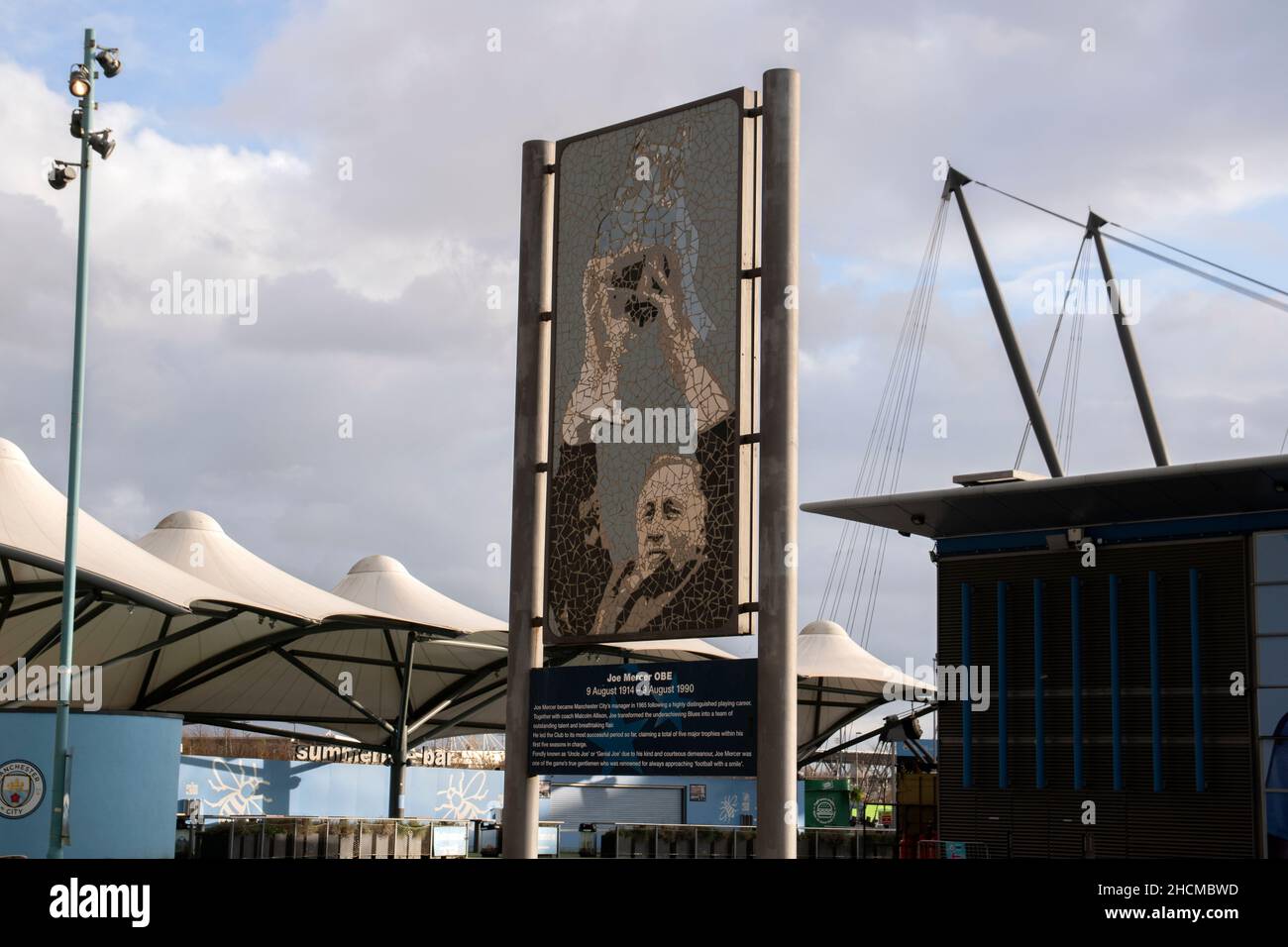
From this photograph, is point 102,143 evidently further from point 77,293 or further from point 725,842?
point 725,842

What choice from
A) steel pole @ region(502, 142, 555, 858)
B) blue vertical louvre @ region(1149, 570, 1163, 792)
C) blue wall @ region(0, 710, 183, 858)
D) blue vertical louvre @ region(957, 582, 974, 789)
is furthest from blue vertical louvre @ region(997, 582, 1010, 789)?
blue wall @ region(0, 710, 183, 858)

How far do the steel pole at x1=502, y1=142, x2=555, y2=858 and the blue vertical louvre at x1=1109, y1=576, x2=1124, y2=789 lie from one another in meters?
14.1

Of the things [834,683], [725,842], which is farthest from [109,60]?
[834,683]

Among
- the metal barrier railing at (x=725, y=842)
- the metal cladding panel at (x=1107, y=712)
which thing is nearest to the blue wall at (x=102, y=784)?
the metal barrier railing at (x=725, y=842)

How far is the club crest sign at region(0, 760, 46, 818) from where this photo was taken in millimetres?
24719

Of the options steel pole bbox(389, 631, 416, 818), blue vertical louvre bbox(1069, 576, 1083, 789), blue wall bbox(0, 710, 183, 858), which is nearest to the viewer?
blue wall bbox(0, 710, 183, 858)

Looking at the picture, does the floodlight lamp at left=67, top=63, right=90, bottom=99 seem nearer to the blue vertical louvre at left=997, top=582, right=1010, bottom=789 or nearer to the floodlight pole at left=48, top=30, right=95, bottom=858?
the floodlight pole at left=48, top=30, right=95, bottom=858

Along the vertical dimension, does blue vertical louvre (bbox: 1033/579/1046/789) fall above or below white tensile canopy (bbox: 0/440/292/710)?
below

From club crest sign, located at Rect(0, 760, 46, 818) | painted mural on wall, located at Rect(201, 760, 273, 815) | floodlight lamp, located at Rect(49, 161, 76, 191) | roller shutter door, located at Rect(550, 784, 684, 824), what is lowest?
roller shutter door, located at Rect(550, 784, 684, 824)

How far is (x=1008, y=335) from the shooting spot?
1722 inches

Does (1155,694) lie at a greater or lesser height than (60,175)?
lesser

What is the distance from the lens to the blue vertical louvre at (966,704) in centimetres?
3344

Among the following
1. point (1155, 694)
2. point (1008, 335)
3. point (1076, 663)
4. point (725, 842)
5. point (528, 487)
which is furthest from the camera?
point (1008, 335)

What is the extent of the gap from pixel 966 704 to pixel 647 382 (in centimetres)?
1532
